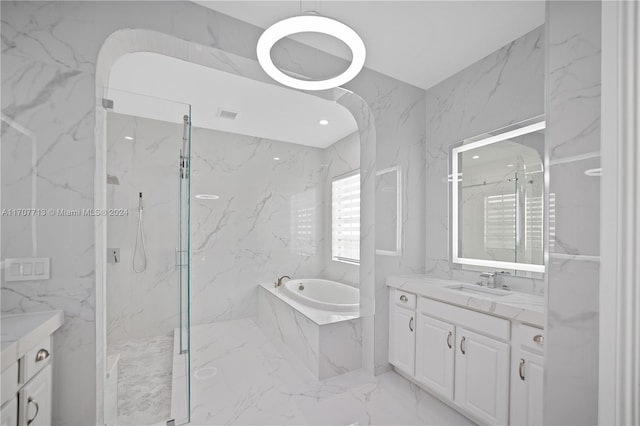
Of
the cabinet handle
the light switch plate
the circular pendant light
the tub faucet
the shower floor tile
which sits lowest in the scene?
the shower floor tile

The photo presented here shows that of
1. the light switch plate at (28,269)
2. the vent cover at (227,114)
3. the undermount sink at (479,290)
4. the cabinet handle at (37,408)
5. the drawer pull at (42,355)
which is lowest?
the cabinet handle at (37,408)

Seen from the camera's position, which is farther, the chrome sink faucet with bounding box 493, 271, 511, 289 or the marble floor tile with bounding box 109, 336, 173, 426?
the chrome sink faucet with bounding box 493, 271, 511, 289

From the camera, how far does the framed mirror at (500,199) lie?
2.08 meters

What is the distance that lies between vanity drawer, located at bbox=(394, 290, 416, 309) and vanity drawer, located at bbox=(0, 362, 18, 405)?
229 centimetres

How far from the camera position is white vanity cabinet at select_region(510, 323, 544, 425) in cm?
157

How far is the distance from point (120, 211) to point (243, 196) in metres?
2.41

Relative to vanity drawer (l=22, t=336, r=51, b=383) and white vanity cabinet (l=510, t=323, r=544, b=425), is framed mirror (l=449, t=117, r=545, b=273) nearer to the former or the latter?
white vanity cabinet (l=510, t=323, r=544, b=425)

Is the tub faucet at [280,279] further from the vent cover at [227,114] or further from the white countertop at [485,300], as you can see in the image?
the vent cover at [227,114]

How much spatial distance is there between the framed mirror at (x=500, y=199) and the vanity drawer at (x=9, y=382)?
279 cm

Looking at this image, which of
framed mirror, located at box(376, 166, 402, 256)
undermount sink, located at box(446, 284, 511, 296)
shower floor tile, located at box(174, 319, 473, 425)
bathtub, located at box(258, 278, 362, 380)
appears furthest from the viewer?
framed mirror, located at box(376, 166, 402, 256)

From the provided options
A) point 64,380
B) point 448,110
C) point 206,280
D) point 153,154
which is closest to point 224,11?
point 153,154

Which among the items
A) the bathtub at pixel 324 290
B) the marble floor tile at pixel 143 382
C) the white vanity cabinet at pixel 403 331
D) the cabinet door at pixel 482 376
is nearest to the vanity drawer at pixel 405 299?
the white vanity cabinet at pixel 403 331

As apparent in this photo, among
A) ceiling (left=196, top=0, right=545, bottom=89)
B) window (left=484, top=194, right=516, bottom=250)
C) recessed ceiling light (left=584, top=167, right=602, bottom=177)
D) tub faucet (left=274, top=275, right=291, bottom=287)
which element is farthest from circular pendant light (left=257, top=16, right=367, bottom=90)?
tub faucet (left=274, top=275, right=291, bottom=287)

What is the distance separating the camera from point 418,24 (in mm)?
2064
